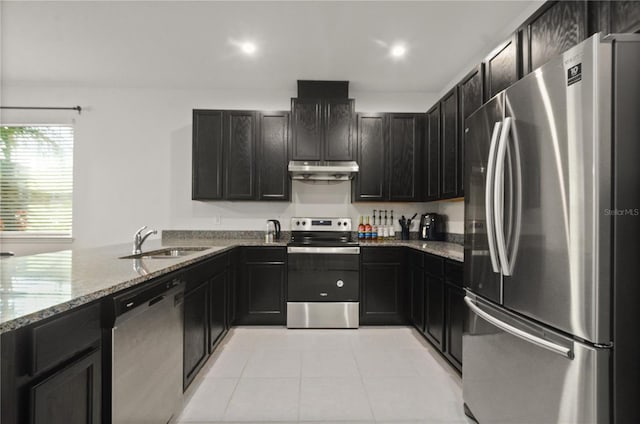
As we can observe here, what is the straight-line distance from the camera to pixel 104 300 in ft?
3.82

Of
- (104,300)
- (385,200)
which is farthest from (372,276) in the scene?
(104,300)

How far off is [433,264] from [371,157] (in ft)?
5.15

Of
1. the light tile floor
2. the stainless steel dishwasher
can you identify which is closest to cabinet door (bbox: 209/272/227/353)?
the light tile floor

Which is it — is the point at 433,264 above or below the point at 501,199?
below

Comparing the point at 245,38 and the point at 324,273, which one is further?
the point at 324,273

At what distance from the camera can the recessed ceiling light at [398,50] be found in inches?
120

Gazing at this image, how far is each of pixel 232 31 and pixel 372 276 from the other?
Result: 9.08ft

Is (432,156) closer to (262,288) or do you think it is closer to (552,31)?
(552,31)

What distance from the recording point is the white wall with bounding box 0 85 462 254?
398 centimetres

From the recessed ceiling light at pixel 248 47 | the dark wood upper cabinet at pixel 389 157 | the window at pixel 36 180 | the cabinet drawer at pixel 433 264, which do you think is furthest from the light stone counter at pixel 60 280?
the window at pixel 36 180

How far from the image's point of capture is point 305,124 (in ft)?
12.2

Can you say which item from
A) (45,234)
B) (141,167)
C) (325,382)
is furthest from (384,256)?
(45,234)

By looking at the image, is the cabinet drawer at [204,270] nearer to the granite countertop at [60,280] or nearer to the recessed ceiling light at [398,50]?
the granite countertop at [60,280]

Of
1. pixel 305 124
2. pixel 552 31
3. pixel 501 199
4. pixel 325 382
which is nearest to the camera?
pixel 501 199
